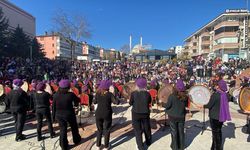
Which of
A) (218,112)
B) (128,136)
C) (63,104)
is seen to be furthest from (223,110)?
(63,104)

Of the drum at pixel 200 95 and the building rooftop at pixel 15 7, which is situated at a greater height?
the building rooftop at pixel 15 7

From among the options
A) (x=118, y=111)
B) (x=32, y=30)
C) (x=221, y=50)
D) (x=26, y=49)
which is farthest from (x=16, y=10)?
(x=118, y=111)

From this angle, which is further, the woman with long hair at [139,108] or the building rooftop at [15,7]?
the building rooftop at [15,7]

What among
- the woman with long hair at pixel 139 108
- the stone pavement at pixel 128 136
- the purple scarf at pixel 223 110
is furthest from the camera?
the stone pavement at pixel 128 136

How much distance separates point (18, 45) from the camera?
45.8 meters

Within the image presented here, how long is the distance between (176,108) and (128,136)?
97.6 inches

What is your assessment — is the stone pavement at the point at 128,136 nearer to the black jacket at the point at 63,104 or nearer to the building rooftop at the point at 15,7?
the black jacket at the point at 63,104

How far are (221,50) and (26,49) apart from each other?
1817 inches

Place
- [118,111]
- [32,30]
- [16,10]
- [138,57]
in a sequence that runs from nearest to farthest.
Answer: [118,111]
[138,57]
[16,10]
[32,30]

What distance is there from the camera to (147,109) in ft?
23.4

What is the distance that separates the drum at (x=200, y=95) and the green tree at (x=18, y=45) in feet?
134

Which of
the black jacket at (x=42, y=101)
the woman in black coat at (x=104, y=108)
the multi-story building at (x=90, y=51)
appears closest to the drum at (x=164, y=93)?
the woman in black coat at (x=104, y=108)

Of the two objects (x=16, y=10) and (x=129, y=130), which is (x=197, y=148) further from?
(x=16, y=10)

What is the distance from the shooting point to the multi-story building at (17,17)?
2933 inches
